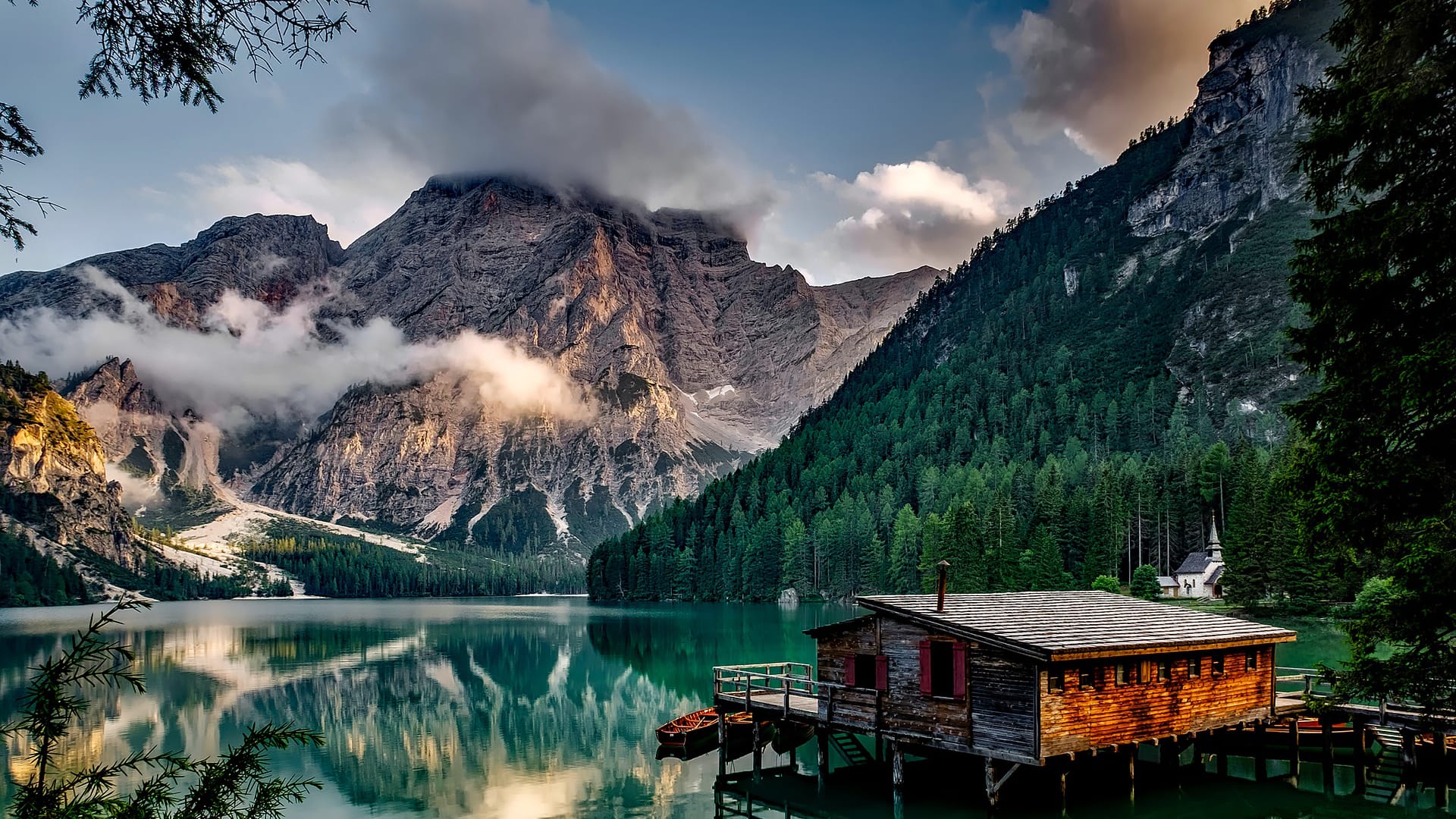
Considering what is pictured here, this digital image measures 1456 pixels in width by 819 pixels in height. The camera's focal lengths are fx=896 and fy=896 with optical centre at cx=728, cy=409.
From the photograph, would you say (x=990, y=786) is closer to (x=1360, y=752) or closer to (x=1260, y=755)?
(x=1260, y=755)

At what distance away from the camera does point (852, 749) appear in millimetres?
40312

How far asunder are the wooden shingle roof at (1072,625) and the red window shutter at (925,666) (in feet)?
2.50

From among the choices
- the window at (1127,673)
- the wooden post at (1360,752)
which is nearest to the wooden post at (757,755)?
the window at (1127,673)

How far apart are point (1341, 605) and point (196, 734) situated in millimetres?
85881

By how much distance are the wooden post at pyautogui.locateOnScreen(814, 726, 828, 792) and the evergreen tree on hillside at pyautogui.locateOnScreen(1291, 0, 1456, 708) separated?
22.7 meters

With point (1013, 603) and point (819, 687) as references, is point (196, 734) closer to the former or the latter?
point (819, 687)

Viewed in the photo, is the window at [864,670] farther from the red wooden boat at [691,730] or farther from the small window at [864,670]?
the red wooden boat at [691,730]

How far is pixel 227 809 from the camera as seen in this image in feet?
26.1

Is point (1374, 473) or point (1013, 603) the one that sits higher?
point (1374, 473)

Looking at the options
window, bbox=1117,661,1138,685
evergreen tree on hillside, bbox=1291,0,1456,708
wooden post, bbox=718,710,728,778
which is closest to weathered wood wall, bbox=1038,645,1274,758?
window, bbox=1117,661,1138,685

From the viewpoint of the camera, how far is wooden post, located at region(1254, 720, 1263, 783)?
112 feet

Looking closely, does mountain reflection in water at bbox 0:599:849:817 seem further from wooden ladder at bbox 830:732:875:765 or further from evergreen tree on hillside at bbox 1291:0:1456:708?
evergreen tree on hillside at bbox 1291:0:1456:708

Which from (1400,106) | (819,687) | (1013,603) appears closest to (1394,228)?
(1400,106)

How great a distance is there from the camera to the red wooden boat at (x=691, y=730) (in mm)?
40844
